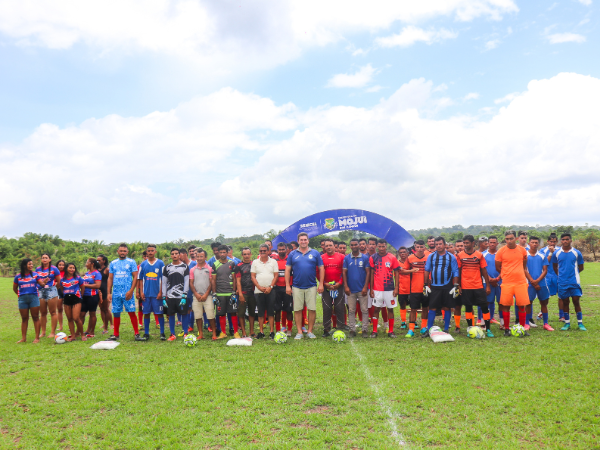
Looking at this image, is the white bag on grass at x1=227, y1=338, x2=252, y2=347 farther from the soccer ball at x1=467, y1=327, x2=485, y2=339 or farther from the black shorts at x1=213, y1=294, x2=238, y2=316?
the soccer ball at x1=467, y1=327, x2=485, y2=339

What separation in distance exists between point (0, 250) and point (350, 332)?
40056 mm

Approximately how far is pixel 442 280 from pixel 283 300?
138 inches

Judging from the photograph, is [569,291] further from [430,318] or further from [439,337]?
[439,337]

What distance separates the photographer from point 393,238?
14297 millimetres

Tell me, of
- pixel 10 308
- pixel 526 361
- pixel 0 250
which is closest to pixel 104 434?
pixel 526 361

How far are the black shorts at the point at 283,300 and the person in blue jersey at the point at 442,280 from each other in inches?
117

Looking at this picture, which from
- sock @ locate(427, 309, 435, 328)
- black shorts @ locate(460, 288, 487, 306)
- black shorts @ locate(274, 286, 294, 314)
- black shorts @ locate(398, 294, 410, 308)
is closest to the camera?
black shorts @ locate(460, 288, 487, 306)

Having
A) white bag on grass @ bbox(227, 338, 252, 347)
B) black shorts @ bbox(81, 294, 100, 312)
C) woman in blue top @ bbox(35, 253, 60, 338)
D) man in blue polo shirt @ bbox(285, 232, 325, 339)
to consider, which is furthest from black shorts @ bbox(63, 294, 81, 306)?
man in blue polo shirt @ bbox(285, 232, 325, 339)

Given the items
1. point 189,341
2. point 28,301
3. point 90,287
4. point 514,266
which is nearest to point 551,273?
point 514,266

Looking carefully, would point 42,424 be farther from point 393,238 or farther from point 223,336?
point 393,238

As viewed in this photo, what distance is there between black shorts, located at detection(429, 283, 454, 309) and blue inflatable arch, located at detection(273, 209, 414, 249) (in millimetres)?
5961

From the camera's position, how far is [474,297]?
314 inches

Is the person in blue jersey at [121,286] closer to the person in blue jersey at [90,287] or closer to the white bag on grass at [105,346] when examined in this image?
the white bag on grass at [105,346]

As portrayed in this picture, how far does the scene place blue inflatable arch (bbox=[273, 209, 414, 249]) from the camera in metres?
14.3
